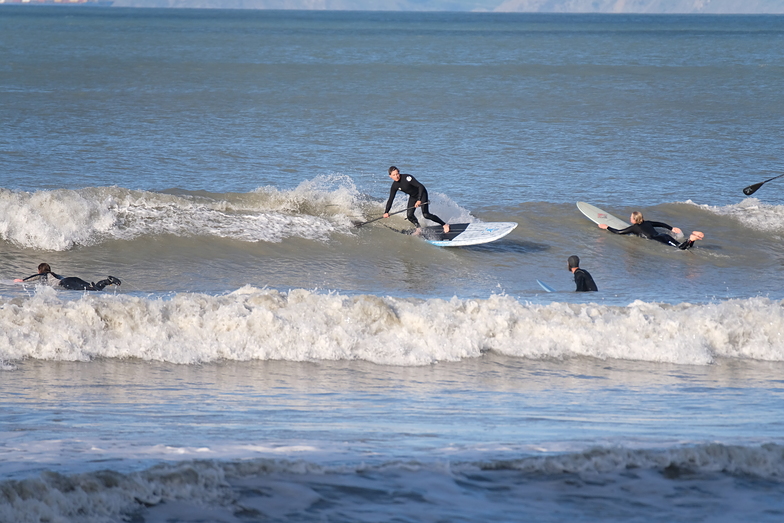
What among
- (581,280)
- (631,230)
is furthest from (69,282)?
(631,230)

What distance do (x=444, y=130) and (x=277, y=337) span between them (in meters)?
25.1

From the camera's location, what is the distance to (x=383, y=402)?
293 inches

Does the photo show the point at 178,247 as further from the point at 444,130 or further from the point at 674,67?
the point at 674,67

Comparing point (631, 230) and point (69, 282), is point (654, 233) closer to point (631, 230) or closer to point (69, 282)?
point (631, 230)

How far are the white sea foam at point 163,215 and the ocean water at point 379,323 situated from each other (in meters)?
0.06

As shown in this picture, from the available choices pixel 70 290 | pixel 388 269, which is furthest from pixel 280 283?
pixel 70 290

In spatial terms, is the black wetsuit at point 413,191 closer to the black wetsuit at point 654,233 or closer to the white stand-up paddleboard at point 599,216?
the white stand-up paddleboard at point 599,216

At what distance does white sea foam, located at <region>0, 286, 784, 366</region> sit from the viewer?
923cm

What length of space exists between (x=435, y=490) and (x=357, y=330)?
16.0ft

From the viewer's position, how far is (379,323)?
10.0 metres

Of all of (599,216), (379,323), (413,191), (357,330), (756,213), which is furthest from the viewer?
(756,213)

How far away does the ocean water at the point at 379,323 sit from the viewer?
513 cm

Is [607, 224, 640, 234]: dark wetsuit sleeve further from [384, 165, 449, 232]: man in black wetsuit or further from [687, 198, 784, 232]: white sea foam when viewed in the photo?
[384, 165, 449, 232]: man in black wetsuit

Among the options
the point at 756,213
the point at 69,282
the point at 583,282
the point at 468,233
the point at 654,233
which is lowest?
the point at 69,282
